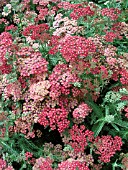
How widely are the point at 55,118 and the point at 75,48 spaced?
0.77 m

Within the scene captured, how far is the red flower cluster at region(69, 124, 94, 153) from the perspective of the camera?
11.4 feet

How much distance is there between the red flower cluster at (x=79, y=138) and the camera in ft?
11.4

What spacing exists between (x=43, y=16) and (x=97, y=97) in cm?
157

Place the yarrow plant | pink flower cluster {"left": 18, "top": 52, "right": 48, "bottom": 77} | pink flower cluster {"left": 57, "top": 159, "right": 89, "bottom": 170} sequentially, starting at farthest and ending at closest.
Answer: pink flower cluster {"left": 18, "top": 52, "right": 48, "bottom": 77} < the yarrow plant < pink flower cluster {"left": 57, "top": 159, "right": 89, "bottom": 170}

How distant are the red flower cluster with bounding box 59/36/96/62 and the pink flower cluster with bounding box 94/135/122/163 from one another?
91 centimetres

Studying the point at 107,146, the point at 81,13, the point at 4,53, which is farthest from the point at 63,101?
the point at 81,13

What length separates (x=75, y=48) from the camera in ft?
11.9

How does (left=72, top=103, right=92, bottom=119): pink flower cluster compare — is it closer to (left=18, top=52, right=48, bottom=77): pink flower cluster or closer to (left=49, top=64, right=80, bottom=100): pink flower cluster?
(left=49, top=64, right=80, bottom=100): pink flower cluster

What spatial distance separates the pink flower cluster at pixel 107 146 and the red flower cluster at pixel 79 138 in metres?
0.10

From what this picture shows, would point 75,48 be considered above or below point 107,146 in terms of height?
above

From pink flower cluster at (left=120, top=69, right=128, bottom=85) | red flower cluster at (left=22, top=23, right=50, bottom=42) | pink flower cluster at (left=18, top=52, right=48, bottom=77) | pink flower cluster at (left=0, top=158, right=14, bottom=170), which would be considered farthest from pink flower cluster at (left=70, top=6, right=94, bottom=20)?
pink flower cluster at (left=0, top=158, right=14, bottom=170)

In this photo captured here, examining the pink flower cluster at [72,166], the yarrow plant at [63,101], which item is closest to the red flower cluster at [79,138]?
the yarrow plant at [63,101]

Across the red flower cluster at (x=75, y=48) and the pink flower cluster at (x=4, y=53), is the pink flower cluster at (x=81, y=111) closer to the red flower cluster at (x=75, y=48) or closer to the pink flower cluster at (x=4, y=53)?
the red flower cluster at (x=75, y=48)

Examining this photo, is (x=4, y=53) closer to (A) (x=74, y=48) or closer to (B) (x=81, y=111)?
(A) (x=74, y=48)
